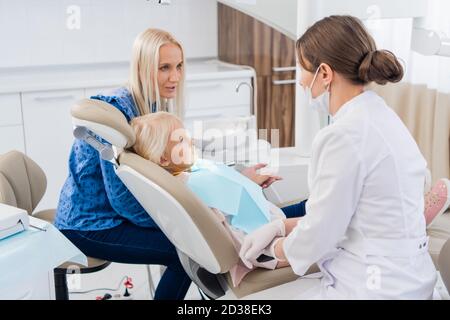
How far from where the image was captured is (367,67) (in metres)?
1.24

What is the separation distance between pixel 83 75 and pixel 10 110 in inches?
18.3

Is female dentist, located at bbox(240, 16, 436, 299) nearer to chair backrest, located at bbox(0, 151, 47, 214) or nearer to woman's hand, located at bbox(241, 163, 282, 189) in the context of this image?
woman's hand, located at bbox(241, 163, 282, 189)

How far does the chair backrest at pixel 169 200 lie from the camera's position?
1335 mm

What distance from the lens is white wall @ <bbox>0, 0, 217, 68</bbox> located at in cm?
336

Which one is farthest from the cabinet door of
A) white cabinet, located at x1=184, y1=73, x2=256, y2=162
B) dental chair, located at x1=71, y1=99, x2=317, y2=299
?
dental chair, located at x1=71, y1=99, x2=317, y2=299

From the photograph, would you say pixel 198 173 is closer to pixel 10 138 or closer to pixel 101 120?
pixel 101 120

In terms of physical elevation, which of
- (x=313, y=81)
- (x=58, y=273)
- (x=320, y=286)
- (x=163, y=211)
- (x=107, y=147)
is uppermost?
(x=313, y=81)

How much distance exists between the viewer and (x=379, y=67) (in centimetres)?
123

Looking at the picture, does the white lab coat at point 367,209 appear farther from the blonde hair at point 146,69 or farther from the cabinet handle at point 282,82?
the cabinet handle at point 282,82

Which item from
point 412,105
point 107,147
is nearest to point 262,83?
point 412,105

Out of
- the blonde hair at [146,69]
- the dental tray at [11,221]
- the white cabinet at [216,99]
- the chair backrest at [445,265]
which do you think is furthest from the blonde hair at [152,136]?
the white cabinet at [216,99]

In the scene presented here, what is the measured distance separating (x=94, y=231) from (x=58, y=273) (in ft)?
0.52

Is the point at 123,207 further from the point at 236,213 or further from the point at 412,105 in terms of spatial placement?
the point at 412,105

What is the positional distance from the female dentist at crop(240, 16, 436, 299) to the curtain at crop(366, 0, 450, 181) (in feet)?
3.96
